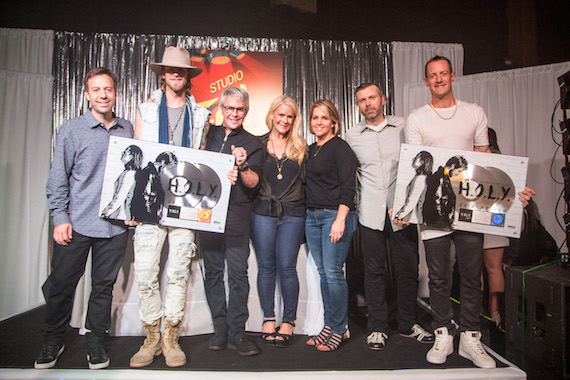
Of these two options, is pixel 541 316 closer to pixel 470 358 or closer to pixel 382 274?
pixel 470 358

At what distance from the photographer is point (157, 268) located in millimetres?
2006

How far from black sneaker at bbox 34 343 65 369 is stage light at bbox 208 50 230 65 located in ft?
10.4

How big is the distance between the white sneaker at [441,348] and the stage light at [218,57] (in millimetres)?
3403

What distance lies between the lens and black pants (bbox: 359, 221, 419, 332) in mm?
2430

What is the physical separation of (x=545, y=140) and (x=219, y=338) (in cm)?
358

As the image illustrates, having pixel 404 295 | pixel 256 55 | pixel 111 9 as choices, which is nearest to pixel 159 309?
pixel 404 295

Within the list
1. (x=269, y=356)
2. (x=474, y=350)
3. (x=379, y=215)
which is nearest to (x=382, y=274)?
(x=379, y=215)

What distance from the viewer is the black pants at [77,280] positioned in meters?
2.02

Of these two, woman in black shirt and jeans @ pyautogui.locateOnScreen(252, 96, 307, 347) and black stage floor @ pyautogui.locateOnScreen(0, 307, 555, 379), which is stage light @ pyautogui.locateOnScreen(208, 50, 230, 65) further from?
black stage floor @ pyautogui.locateOnScreen(0, 307, 555, 379)

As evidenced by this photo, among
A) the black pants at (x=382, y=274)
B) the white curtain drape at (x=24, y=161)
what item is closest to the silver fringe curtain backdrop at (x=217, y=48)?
the white curtain drape at (x=24, y=161)

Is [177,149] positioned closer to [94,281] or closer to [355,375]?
[94,281]

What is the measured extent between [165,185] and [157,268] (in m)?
0.44

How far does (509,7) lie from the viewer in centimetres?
436

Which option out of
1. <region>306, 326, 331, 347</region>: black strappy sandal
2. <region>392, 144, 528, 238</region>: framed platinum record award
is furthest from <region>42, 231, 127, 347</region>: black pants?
<region>392, 144, 528, 238</region>: framed platinum record award
